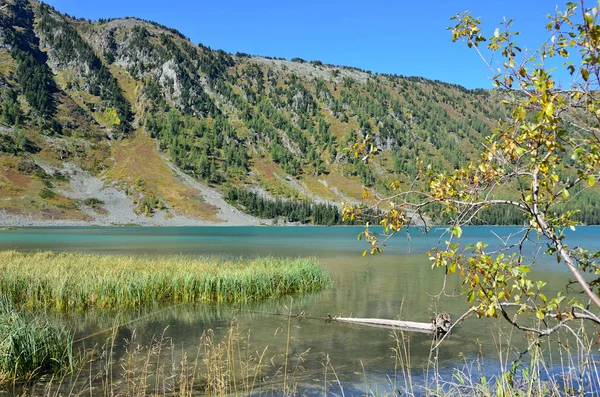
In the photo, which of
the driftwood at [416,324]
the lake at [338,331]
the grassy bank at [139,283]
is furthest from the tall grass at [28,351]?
the driftwood at [416,324]

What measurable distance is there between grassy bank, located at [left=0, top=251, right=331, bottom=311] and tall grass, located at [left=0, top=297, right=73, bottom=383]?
29.3 feet

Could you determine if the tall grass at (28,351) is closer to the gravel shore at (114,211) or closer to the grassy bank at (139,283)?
the grassy bank at (139,283)

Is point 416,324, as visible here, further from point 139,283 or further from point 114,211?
point 114,211

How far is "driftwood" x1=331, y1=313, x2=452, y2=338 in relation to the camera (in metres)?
17.3

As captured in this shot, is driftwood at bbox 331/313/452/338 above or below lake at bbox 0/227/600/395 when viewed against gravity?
above

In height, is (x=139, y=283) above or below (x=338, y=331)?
above

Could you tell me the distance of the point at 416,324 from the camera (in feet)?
59.0

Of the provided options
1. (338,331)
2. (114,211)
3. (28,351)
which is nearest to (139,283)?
(338,331)

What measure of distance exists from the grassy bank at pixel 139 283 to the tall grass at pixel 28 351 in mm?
8940

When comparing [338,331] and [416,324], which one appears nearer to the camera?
[416,324]

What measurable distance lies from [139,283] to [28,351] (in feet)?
38.2

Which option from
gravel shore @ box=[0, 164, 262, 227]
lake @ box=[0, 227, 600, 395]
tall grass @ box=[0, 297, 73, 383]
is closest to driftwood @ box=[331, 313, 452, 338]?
lake @ box=[0, 227, 600, 395]

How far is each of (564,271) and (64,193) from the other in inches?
5964

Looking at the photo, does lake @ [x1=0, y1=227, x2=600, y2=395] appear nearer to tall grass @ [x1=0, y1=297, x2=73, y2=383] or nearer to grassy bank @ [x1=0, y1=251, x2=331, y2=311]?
grassy bank @ [x1=0, y1=251, x2=331, y2=311]
